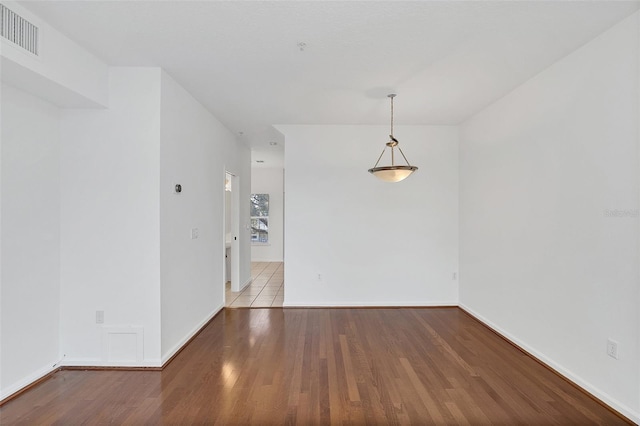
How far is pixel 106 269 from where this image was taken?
2684mm

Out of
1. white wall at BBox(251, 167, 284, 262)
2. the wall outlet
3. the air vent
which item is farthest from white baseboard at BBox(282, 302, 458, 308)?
white wall at BBox(251, 167, 284, 262)

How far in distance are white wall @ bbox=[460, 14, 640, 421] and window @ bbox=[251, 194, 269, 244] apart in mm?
6285

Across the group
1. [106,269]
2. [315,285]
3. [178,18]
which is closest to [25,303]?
[106,269]

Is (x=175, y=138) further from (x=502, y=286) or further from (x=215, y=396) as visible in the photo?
(x=502, y=286)

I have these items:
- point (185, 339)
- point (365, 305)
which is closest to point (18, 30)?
point (185, 339)

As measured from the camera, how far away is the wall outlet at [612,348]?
2.11m

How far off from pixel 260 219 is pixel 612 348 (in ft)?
25.6

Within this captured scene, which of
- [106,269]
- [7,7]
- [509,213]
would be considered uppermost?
[7,7]

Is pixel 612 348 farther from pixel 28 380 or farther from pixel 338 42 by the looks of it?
pixel 28 380

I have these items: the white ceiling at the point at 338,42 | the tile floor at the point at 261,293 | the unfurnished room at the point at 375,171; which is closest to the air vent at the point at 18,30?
the unfurnished room at the point at 375,171

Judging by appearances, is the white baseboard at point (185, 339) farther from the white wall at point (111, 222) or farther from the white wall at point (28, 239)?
the white wall at point (28, 239)

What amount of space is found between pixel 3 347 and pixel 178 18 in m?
2.68

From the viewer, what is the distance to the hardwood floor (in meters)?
2.04

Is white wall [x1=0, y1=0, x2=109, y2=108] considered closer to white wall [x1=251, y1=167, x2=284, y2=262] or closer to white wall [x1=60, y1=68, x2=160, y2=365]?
white wall [x1=60, y1=68, x2=160, y2=365]
